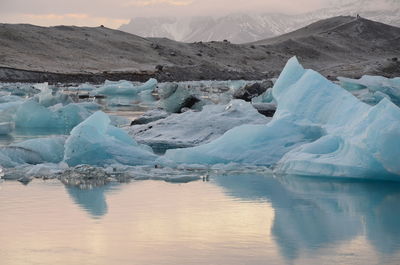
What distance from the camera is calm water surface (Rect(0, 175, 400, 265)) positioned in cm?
471

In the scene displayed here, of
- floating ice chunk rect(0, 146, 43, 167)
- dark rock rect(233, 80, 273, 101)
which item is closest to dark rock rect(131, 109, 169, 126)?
floating ice chunk rect(0, 146, 43, 167)

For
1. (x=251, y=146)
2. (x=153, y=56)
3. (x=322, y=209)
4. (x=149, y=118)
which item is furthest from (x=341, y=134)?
(x=153, y=56)

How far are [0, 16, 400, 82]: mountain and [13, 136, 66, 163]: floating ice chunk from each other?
34.4 meters

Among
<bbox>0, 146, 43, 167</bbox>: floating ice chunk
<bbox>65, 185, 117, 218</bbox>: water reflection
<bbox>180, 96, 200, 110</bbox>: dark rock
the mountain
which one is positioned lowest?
A: <bbox>65, 185, 117, 218</bbox>: water reflection

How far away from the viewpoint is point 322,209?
20.7ft

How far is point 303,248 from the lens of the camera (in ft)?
16.1

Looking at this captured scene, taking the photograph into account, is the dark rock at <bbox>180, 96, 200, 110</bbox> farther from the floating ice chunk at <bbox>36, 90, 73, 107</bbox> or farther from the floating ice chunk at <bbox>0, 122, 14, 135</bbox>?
the floating ice chunk at <bbox>0, 122, 14, 135</bbox>

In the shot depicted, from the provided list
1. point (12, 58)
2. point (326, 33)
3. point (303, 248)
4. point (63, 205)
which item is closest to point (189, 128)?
point (63, 205)

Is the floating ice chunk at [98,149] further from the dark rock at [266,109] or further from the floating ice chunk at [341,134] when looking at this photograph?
the dark rock at [266,109]

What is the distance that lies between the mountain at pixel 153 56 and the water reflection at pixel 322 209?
36.7 m

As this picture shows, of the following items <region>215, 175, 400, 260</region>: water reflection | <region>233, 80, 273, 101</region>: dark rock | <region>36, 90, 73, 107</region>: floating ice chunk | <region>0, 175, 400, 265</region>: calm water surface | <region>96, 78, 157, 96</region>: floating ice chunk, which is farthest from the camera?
<region>96, 78, 157, 96</region>: floating ice chunk

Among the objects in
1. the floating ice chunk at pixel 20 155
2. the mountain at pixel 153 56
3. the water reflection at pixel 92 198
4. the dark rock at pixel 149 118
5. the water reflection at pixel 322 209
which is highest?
the mountain at pixel 153 56

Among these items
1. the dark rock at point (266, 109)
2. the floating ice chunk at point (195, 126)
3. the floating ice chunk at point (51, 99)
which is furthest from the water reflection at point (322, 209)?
the floating ice chunk at point (51, 99)

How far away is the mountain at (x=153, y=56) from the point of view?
51.1m
